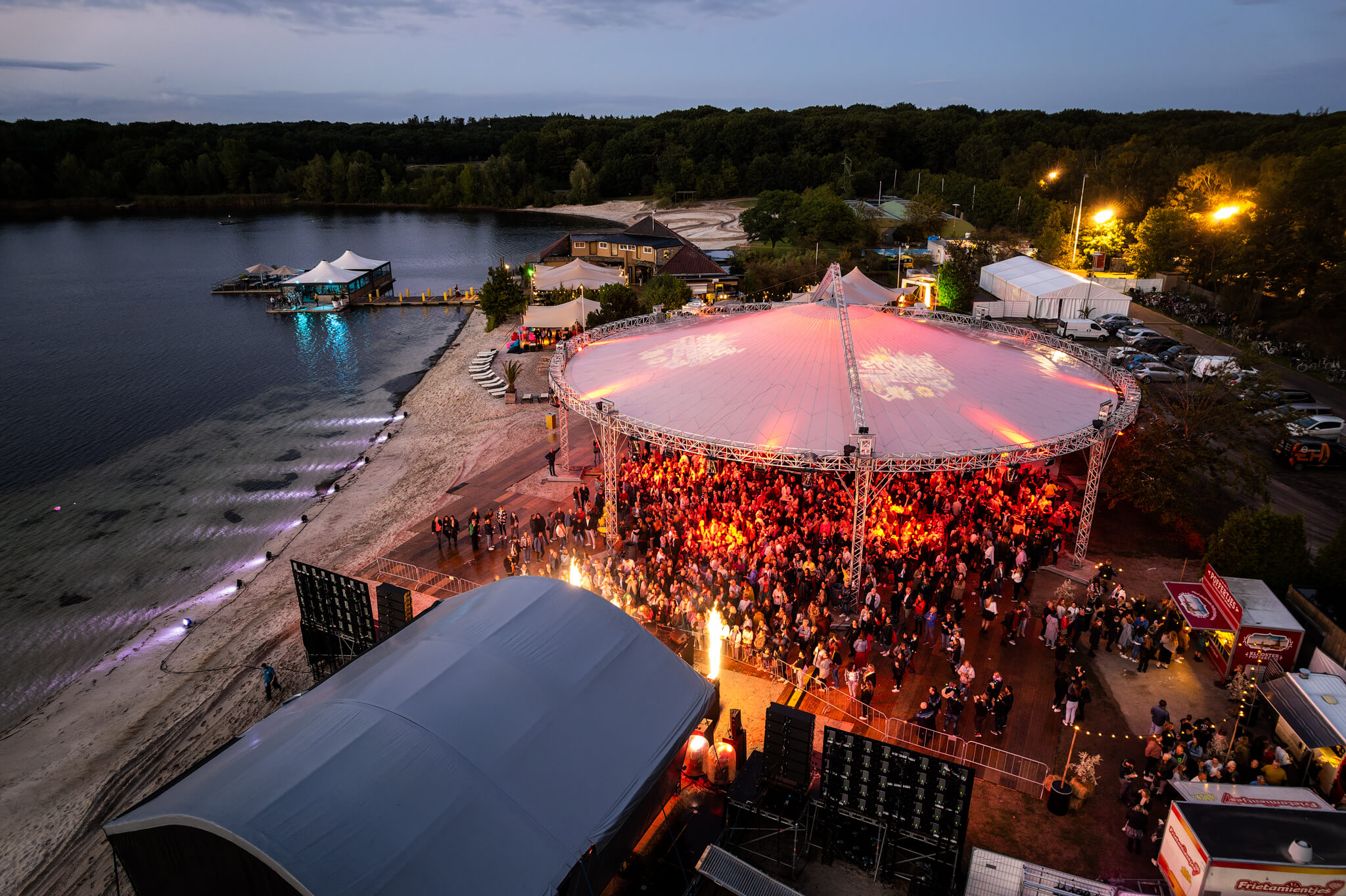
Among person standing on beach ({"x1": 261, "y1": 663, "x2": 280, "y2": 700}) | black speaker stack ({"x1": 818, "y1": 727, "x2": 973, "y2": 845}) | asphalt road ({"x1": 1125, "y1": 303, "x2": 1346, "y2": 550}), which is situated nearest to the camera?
black speaker stack ({"x1": 818, "y1": 727, "x2": 973, "y2": 845})

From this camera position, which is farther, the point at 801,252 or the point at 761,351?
the point at 801,252

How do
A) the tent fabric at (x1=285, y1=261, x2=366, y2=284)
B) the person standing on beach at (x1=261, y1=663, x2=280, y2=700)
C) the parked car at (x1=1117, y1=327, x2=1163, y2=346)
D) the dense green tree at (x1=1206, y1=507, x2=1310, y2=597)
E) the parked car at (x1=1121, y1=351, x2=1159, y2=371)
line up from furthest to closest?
the tent fabric at (x1=285, y1=261, x2=366, y2=284) < the parked car at (x1=1117, y1=327, x2=1163, y2=346) < the parked car at (x1=1121, y1=351, x2=1159, y2=371) < the dense green tree at (x1=1206, y1=507, x2=1310, y2=597) < the person standing on beach at (x1=261, y1=663, x2=280, y2=700)

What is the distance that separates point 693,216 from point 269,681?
10243 cm

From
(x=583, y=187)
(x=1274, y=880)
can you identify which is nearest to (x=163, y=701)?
(x=1274, y=880)

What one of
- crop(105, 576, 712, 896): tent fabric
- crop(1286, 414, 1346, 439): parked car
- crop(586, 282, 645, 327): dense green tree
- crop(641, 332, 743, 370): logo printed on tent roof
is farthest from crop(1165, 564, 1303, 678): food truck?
crop(586, 282, 645, 327): dense green tree

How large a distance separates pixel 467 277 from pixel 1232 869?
7724 cm

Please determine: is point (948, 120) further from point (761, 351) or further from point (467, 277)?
point (761, 351)

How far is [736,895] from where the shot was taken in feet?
33.2

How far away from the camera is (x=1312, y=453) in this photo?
25.3 meters

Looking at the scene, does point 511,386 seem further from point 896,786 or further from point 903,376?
point 896,786

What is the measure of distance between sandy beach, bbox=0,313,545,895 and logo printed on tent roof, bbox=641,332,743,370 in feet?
28.9

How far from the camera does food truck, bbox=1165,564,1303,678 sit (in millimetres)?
14781

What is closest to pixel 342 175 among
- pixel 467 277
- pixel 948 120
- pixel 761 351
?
pixel 467 277

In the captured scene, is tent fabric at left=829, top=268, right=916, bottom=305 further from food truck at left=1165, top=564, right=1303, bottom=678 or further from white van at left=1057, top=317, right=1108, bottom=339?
food truck at left=1165, top=564, right=1303, bottom=678
